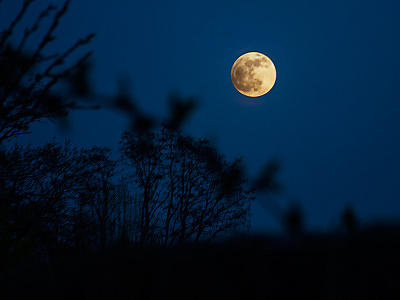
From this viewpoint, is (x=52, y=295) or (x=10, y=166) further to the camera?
(x=10, y=166)

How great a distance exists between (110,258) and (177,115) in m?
1.25

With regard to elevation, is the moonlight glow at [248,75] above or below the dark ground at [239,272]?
above

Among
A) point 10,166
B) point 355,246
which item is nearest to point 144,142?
point 355,246

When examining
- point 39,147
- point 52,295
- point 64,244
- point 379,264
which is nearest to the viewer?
point 379,264

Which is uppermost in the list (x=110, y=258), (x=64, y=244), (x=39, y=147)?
(x=39, y=147)

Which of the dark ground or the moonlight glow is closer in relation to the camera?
the dark ground

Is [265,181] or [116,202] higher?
[116,202]

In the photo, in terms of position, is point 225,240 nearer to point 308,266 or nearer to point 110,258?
point 308,266

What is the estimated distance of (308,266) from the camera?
1.38 metres

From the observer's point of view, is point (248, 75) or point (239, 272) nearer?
point (239, 272)

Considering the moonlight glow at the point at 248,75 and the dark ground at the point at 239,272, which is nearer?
the dark ground at the point at 239,272

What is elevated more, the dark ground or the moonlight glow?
the moonlight glow

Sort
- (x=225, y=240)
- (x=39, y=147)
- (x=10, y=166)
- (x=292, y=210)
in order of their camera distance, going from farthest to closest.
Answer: (x=39, y=147)
(x=10, y=166)
(x=225, y=240)
(x=292, y=210)

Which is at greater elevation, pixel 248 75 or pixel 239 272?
pixel 248 75
